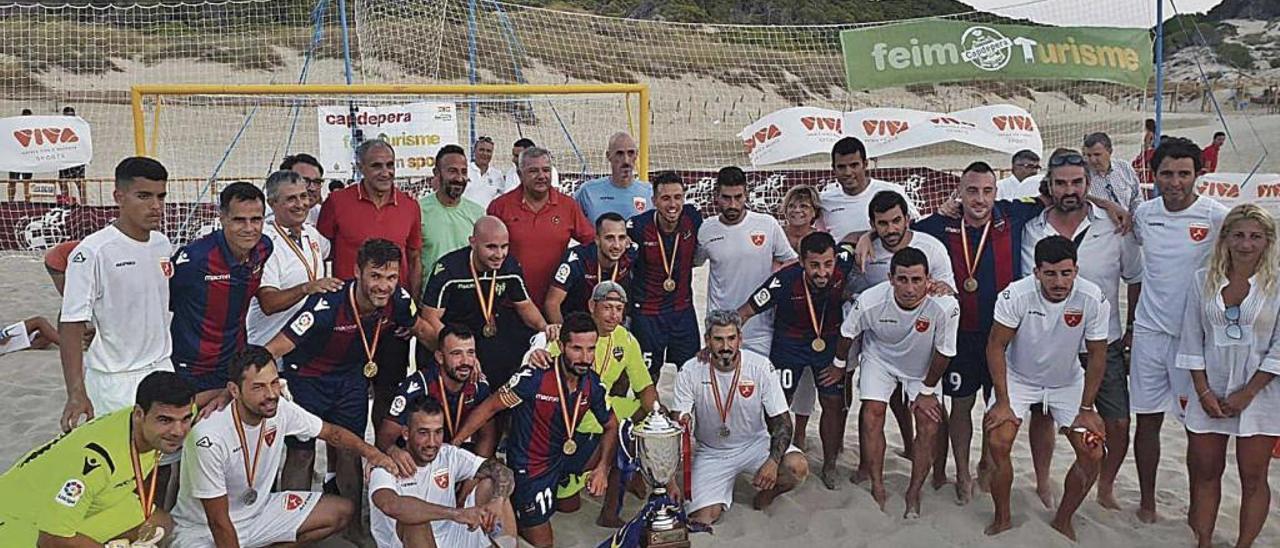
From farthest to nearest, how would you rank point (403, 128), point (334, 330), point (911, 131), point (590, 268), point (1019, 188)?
point (403, 128), point (911, 131), point (1019, 188), point (590, 268), point (334, 330)

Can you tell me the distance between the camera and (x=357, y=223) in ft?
16.5

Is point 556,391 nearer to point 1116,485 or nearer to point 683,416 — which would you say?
point 683,416

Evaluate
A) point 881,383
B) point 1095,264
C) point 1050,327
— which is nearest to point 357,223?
point 881,383

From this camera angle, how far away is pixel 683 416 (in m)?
4.79

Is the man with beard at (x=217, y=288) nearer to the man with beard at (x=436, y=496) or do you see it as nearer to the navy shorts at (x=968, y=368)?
the man with beard at (x=436, y=496)

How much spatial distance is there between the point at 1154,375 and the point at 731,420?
1937 mm

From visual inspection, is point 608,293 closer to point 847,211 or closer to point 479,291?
point 479,291

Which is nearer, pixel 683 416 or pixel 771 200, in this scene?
pixel 683 416

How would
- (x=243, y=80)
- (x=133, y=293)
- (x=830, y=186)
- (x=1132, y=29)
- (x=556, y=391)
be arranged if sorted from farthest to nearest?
1. (x=243, y=80)
2. (x=1132, y=29)
3. (x=830, y=186)
4. (x=556, y=391)
5. (x=133, y=293)

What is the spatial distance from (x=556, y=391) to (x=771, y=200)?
10.7m

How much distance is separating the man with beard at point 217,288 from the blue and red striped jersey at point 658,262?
1.92 m

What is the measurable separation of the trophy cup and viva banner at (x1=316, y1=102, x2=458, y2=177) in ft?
23.7

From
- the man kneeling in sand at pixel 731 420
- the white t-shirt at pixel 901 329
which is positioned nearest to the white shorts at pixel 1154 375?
the white t-shirt at pixel 901 329

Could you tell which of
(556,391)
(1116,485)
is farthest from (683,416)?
(1116,485)
